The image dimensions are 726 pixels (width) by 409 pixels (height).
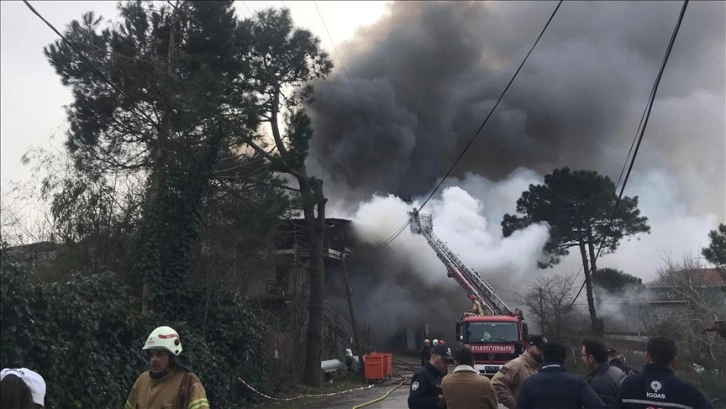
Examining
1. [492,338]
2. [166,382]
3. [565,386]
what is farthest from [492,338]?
[166,382]

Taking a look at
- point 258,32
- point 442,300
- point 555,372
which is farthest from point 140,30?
point 442,300

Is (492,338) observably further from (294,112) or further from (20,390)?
(20,390)

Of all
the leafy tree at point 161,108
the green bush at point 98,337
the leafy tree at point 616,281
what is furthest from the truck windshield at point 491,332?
the leafy tree at point 616,281

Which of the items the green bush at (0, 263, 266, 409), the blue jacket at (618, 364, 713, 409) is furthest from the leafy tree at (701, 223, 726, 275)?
the blue jacket at (618, 364, 713, 409)

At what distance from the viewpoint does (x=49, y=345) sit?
7.34 meters

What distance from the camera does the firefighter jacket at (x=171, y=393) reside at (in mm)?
3662

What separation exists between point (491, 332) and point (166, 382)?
51.9 feet

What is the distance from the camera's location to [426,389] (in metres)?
5.07

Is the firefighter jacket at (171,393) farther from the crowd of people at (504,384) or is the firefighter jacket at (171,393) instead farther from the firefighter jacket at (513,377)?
the firefighter jacket at (513,377)

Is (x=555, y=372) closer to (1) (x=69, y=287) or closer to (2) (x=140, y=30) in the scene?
(1) (x=69, y=287)

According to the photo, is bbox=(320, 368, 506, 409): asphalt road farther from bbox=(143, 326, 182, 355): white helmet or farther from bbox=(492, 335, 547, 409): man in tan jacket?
bbox=(143, 326, 182, 355): white helmet

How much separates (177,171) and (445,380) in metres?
10.1

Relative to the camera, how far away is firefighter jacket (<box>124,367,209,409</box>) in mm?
3662

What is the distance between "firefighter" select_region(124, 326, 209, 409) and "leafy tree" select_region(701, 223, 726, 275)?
2405 centimetres
